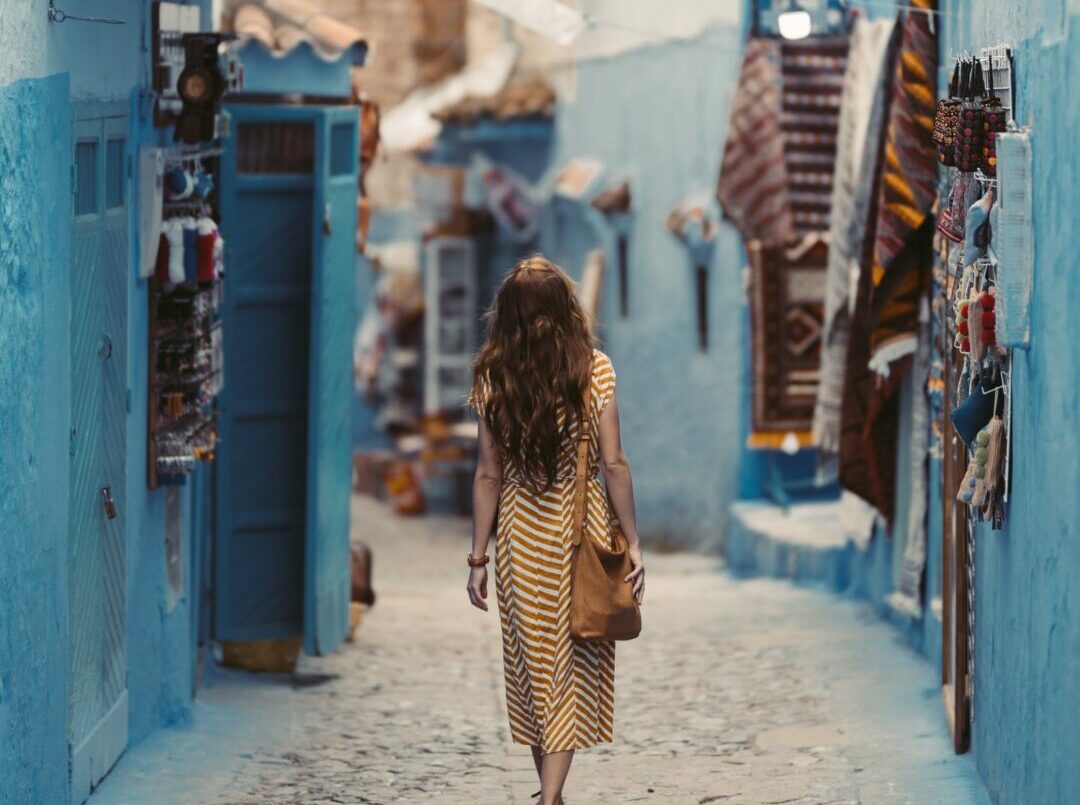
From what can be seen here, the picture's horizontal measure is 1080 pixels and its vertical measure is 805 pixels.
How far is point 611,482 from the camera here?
609cm

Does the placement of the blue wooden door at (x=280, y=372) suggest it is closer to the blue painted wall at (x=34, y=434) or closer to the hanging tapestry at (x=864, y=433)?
the hanging tapestry at (x=864, y=433)

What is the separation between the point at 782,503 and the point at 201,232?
713 cm

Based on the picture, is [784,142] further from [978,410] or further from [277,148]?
[978,410]

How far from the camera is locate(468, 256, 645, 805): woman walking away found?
6.05m

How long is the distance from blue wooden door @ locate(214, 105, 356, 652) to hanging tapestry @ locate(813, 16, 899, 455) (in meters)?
2.49

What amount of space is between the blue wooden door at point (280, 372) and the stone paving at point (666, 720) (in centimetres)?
45

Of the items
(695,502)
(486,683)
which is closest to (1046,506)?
(486,683)

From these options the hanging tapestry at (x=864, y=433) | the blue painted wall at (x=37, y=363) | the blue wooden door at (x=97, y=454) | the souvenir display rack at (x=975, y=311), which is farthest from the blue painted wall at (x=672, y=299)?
the blue painted wall at (x=37, y=363)

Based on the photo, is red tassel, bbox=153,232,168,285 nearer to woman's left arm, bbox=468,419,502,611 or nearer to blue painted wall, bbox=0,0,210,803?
blue painted wall, bbox=0,0,210,803

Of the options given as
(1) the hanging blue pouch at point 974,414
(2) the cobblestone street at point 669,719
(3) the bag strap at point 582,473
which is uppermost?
(1) the hanging blue pouch at point 974,414

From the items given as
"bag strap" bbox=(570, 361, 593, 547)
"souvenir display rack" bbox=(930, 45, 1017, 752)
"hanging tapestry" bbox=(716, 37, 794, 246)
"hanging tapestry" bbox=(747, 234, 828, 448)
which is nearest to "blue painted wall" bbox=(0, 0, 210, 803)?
"bag strap" bbox=(570, 361, 593, 547)

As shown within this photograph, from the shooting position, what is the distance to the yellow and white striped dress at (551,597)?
6.07m

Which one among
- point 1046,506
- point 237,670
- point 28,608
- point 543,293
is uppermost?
point 543,293

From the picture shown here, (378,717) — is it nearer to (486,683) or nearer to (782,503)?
(486,683)
